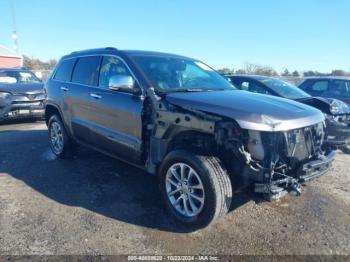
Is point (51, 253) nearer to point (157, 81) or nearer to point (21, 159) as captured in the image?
point (157, 81)

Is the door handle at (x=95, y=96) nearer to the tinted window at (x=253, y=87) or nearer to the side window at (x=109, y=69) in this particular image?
the side window at (x=109, y=69)

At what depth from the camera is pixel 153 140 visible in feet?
13.0

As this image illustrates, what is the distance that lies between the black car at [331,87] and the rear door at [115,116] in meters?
6.93

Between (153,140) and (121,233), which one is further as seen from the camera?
(153,140)

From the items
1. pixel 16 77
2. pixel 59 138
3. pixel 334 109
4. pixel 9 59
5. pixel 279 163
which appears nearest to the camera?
pixel 279 163

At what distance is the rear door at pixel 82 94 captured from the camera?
4.97 metres

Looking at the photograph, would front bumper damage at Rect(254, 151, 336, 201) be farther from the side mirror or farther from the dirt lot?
the side mirror

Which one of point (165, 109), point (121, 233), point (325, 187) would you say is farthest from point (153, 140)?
point (325, 187)

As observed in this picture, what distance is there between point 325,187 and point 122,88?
10.6 ft

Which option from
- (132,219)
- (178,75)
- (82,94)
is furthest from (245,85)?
(132,219)

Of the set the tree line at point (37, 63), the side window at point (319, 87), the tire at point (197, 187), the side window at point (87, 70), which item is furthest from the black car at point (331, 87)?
the tree line at point (37, 63)

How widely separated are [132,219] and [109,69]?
2112 millimetres

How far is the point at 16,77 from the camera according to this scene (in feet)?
35.0

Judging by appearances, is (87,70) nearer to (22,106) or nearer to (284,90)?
(284,90)
